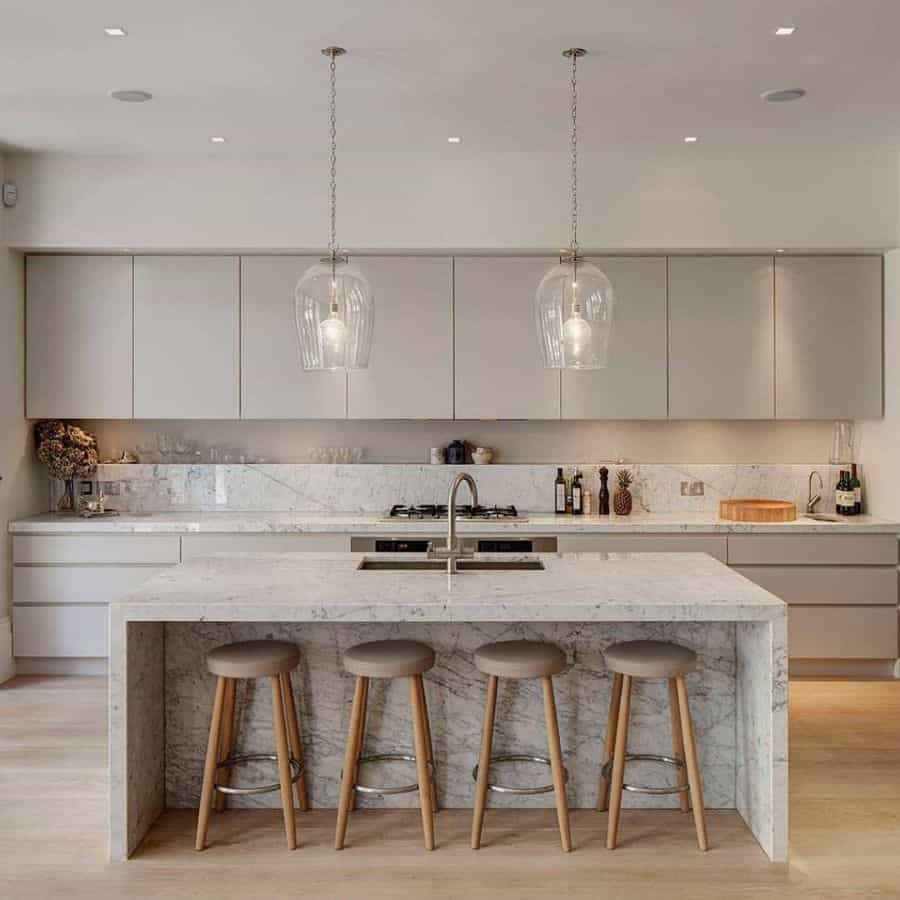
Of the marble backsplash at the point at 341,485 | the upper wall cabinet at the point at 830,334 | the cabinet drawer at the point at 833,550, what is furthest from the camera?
the marble backsplash at the point at 341,485

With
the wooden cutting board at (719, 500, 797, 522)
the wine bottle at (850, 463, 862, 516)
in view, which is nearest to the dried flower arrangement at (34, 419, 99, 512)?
the wooden cutting board at (719, 500, 797, 522)

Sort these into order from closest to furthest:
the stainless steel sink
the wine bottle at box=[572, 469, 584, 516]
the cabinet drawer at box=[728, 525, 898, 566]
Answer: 1. the stainless steel sink
2. the cabinet drawer at box=[728, 525, 898, 566]
3. the wine bottle at box=[572, 469, 584, 516]

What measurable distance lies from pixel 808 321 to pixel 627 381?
1038mm

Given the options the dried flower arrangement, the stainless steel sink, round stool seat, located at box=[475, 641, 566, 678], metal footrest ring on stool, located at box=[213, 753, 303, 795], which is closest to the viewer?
round stool seat, located at box=[475, 641, 566, 678]

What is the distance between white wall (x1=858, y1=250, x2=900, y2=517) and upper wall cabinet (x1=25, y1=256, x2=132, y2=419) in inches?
163

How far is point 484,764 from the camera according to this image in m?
3.19

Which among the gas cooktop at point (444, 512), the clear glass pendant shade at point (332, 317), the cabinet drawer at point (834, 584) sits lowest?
the cabinet drawer at point (834, 584)

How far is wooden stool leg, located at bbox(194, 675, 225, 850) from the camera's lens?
→ 314 centimetres

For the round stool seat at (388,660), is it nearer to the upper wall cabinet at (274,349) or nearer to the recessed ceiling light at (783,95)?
the upper wall cabinet at (274,349)

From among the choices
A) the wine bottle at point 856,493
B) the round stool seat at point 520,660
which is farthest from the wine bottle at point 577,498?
the round stool seat at point 520,660

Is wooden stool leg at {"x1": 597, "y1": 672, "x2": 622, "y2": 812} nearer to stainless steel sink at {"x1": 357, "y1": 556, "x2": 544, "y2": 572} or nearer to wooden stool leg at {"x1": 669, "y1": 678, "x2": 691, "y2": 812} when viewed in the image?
wooden stool leg at {"x1": 669, "y1": 678, "x2": 691, "y2": 812}

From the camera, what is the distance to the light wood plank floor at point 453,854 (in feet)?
9.51

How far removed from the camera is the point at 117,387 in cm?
550

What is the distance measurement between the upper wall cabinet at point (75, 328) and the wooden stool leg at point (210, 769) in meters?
2.81
